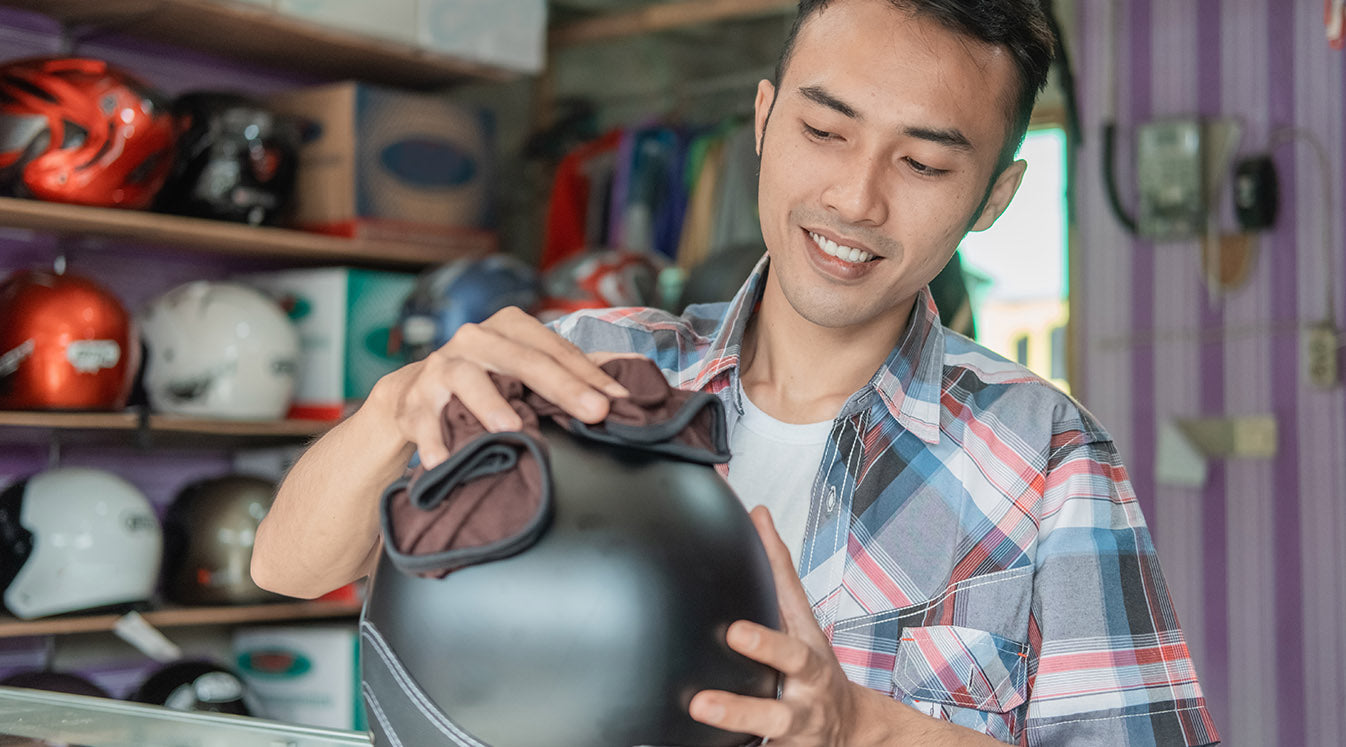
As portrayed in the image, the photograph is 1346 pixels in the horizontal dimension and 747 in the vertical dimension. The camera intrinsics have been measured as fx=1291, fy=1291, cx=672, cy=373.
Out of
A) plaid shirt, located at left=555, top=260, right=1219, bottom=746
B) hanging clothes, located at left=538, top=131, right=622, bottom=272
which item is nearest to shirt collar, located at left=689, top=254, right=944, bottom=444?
plaid shirt, located at left=555, top=260, right=1219, bottom=746

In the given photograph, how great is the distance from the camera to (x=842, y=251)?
51.5 inches

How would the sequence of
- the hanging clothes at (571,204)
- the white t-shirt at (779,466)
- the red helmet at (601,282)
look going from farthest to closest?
the hanging clothes at (571,204) < the red helmet at (601,282) < the white t-shirt at (779,466)

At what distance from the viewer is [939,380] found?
1.39 meters

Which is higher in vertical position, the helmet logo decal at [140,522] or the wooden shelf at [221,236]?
the wooden shelf at [221,236]

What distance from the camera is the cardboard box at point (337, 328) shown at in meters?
3.48

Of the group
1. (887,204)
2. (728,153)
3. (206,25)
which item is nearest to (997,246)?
(728,153)

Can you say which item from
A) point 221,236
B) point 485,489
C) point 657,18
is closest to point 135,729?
point 485,489

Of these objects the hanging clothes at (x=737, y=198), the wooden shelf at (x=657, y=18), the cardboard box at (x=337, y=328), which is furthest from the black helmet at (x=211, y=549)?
the wooden shelf at (x=657, y=18)

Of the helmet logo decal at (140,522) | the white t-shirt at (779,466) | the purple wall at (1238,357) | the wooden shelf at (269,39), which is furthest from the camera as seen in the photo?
the purple wall at (1238,357)

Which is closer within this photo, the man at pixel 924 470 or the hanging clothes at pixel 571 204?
the man at pixel 924 470

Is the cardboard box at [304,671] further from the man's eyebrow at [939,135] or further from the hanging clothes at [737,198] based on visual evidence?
the man's eyebrow at [939,135]

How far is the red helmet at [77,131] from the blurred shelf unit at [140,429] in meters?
0.49

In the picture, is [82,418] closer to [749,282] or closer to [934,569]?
[749,282]

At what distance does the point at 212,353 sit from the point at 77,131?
606 mm
